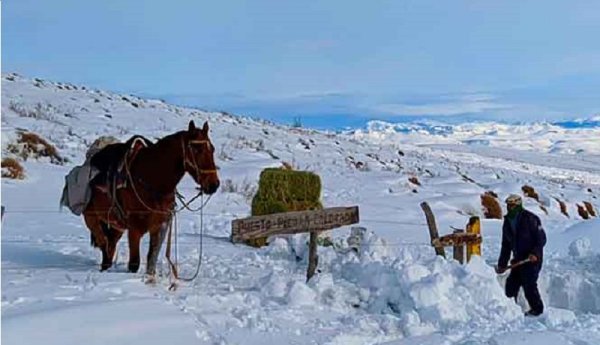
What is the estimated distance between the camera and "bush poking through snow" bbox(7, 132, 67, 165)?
2158 centimetres

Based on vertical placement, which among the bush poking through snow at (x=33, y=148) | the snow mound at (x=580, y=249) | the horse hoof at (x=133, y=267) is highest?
the bush poking through snow at (x=33, y=148)

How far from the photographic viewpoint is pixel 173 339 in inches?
301

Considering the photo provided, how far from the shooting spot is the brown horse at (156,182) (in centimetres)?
922

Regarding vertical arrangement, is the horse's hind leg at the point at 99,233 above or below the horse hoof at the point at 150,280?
above

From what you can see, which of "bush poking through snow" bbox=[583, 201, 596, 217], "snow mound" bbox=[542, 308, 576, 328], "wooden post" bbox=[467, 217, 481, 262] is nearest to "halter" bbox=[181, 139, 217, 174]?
"snow mound" bbox=[542, 308, 576, 328]

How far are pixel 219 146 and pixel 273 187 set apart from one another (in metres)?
15.2

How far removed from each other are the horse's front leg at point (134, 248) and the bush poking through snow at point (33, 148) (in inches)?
494

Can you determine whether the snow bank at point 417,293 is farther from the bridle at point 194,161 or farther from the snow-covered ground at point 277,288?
the bridle at point 194,161

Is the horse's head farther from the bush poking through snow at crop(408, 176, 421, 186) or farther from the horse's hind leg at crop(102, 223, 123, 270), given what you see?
the bush poking through snow at crop(408, 176, 421, 186)

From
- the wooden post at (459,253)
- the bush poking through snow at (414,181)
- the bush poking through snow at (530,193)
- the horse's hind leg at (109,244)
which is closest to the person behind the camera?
the horse's hind leg at (109,244)

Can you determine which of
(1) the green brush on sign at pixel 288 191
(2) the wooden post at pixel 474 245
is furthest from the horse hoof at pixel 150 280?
(1) the green brush on sign at pixel 288 191

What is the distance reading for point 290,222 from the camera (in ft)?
34.9

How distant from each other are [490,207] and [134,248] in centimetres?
1511

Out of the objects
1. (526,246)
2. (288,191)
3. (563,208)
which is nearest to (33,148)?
(288,191)
